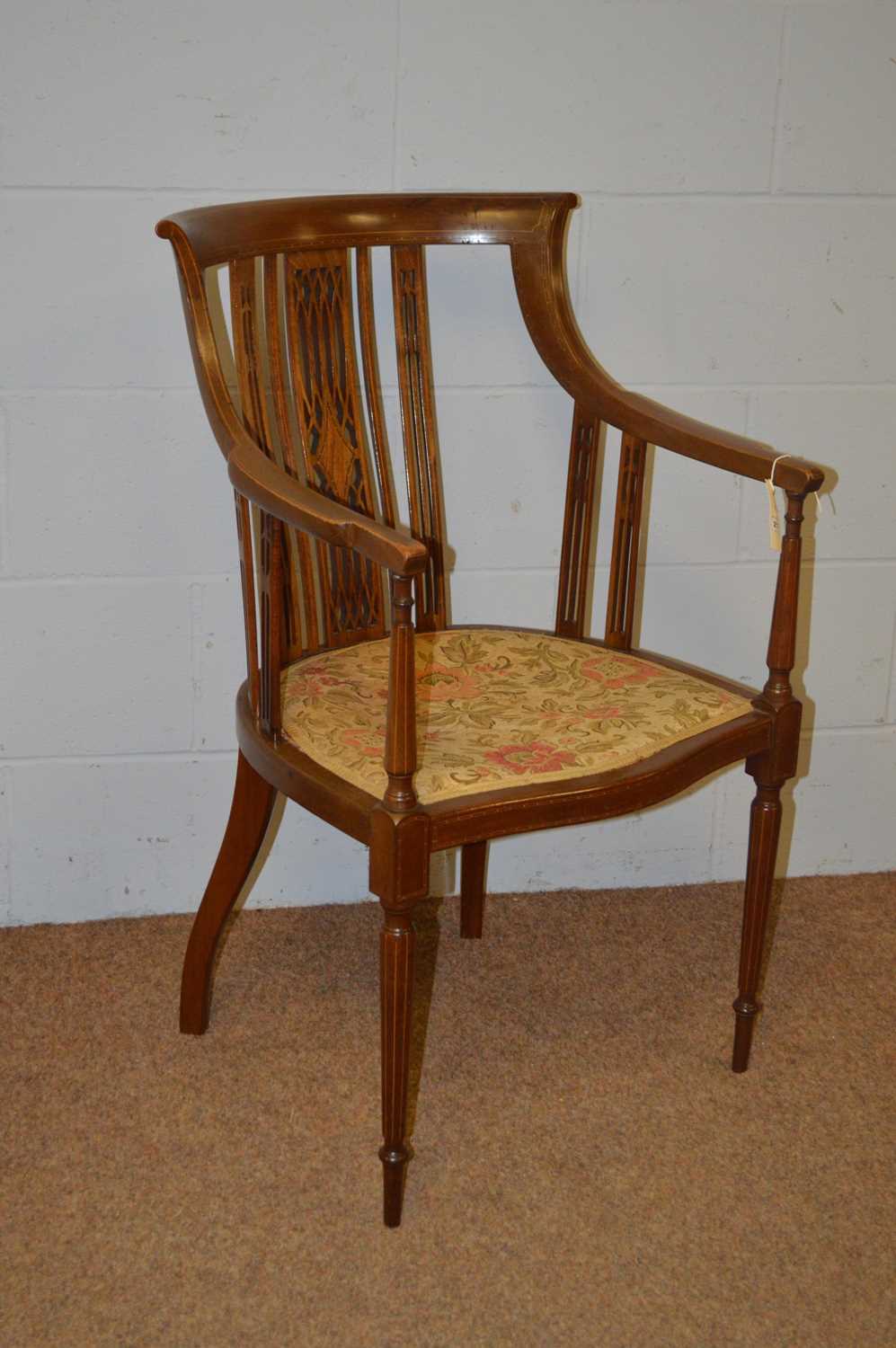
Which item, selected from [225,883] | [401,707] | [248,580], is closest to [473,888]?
[225,883]

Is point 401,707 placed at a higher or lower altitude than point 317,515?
lower

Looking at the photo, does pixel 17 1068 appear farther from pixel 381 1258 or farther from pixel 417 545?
pixel 417 545

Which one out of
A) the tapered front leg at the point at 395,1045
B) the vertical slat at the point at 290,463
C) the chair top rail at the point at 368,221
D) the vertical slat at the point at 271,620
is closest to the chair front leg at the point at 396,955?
the tapered front leg at the point at 395,1045

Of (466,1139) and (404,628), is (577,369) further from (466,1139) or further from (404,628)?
(466,1139)

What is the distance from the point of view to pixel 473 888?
2.08 meters

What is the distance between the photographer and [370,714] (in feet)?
5.28

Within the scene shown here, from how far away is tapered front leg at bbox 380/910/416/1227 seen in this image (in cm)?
145

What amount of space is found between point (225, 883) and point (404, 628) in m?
0.58

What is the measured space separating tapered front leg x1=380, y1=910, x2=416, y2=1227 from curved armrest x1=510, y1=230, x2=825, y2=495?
2.09 ft

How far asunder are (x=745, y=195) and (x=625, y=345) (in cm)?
25

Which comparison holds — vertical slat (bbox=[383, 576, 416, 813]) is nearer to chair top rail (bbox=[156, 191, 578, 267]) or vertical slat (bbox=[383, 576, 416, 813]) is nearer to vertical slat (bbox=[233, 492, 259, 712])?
vertical slat (bbox=[233, 492, 259, 712])

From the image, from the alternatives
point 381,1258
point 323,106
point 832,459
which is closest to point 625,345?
point 832,459

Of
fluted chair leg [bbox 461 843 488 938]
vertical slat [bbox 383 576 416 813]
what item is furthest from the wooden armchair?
fluted chair leg [bbox 461 843 488 938]

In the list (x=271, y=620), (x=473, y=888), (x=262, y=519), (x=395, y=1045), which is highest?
(x=262, y=519)
